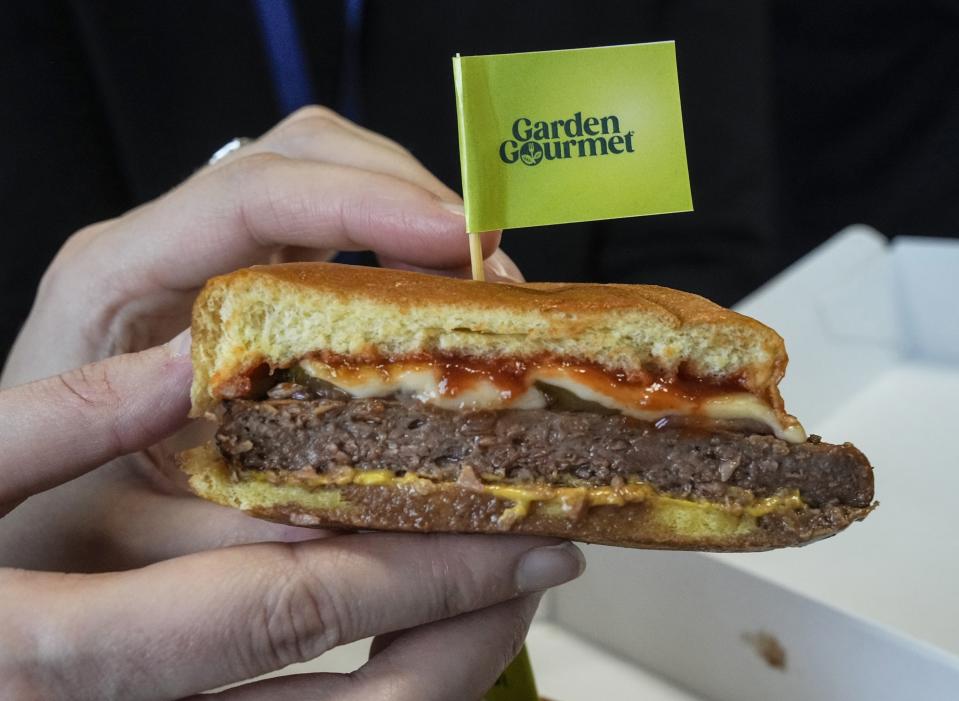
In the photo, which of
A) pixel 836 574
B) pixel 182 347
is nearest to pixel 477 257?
pixel 182 347

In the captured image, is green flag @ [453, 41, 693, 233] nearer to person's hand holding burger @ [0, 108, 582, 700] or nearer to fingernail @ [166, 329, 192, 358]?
person's hand holding burger @ [0, 108, 582, 700]

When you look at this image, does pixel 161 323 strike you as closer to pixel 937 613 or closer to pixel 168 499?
pixel 168 499

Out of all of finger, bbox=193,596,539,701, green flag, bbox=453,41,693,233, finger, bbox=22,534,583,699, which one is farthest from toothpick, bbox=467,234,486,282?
finger, bbox=193,596,539,701

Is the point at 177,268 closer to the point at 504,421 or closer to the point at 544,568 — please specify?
the point at 504,421

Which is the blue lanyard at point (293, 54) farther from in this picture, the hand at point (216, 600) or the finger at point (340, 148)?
the hand at point (216, 600)

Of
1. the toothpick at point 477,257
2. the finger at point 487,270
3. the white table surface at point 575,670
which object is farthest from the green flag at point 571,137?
the white table surface at point 575,670

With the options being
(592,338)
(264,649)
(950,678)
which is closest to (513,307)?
(592,338)
